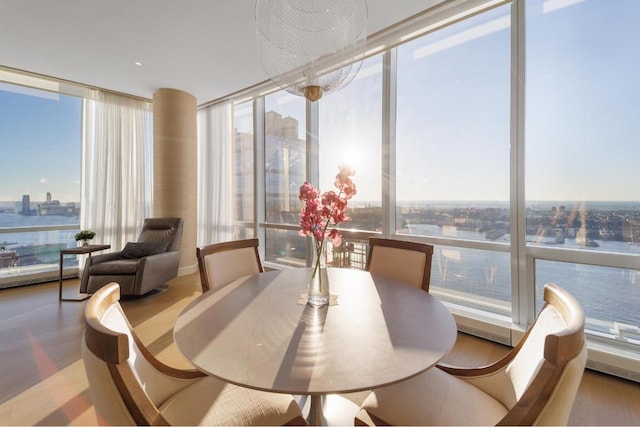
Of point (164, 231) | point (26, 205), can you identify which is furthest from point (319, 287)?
point (26, 205)

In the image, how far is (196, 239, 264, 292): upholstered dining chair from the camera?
5.83 ft

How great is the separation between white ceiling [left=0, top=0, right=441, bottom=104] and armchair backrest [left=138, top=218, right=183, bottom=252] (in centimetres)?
209

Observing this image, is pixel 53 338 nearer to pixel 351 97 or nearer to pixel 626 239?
pixel 351 97

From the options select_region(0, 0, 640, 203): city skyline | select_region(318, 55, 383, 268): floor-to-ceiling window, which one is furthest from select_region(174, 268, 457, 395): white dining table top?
select_region(318, 55, 383, 268): floor-to-ceiling window

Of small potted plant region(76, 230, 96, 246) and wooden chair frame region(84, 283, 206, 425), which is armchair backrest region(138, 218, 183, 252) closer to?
small potted plant region(76, 230, 96, 246)

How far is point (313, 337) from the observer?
101cm

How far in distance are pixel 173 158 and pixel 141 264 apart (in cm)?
187

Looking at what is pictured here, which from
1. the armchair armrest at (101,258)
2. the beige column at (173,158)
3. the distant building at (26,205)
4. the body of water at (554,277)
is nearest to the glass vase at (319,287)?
the body of water at (554,277)

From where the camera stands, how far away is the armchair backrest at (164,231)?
3977 millimetres

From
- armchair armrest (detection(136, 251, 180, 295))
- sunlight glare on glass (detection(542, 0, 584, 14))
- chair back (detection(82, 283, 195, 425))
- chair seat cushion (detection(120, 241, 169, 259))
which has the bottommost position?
armchair armrest (detection(136, 251, 180, 295))

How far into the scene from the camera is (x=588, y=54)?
2.09 metres

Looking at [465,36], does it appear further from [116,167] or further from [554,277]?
[116,167]

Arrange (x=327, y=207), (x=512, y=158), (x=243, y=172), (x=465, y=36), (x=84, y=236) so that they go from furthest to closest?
(x=243, y=172)
(x=84, y=236)
(x=465, y=36)
(x=512, y=158)
(x=327, y=207)

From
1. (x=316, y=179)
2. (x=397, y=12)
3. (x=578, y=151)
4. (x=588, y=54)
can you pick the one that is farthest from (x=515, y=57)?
(x=316, y=179)
